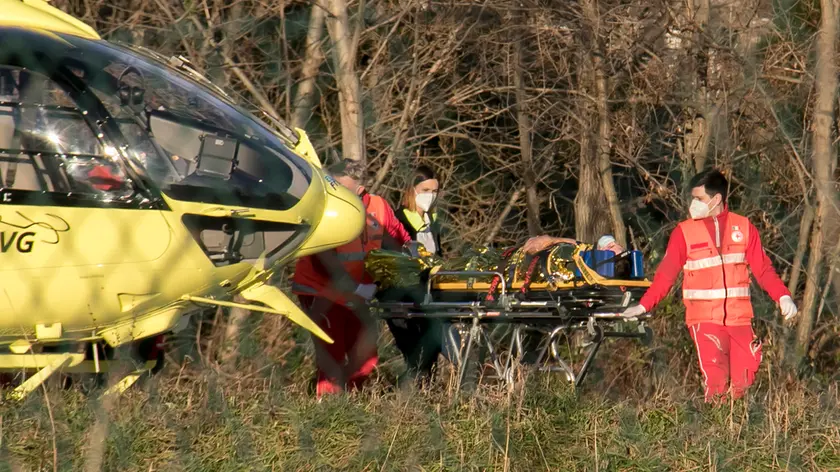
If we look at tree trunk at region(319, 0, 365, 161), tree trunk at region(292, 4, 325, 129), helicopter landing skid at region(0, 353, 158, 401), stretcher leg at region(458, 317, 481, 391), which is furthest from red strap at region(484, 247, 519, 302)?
tree trunk at region(292, 4, 325, 129)

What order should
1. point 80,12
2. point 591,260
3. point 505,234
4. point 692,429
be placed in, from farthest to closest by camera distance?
point 505,234 < point 80,12 < point 591,260 < point 692,429

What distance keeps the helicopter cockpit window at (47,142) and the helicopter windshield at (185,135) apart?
14 centimetres

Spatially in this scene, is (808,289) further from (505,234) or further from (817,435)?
(817,435)

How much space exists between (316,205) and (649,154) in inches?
188

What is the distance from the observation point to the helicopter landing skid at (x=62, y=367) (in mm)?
5727

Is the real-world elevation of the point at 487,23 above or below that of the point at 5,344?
above

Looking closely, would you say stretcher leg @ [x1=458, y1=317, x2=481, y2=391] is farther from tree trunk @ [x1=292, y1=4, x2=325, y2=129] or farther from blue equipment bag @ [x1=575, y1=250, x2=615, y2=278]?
tree trunk @ [x1=292, y1=4, x2=325, y2=129]

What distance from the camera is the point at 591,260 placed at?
6.79 m

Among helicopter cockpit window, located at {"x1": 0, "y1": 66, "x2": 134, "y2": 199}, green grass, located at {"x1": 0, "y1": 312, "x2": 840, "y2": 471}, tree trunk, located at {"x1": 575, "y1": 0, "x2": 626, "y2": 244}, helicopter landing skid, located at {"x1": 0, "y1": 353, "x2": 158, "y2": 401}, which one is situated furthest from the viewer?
tree trunk, located at {"x1": 575, "y1": 0, "x2": 626, "y2": 244}

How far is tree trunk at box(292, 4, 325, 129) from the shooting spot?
9.59 m

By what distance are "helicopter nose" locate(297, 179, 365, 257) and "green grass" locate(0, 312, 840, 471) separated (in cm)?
77

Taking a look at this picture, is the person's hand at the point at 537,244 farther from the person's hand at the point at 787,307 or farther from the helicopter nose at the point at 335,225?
the person's hand at the point at 787,307

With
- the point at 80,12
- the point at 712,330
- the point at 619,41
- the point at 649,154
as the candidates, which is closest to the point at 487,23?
the point at 619,41


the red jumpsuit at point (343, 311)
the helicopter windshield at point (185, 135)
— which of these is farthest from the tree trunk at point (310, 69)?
the helicopter windshield at point (185, 135)
